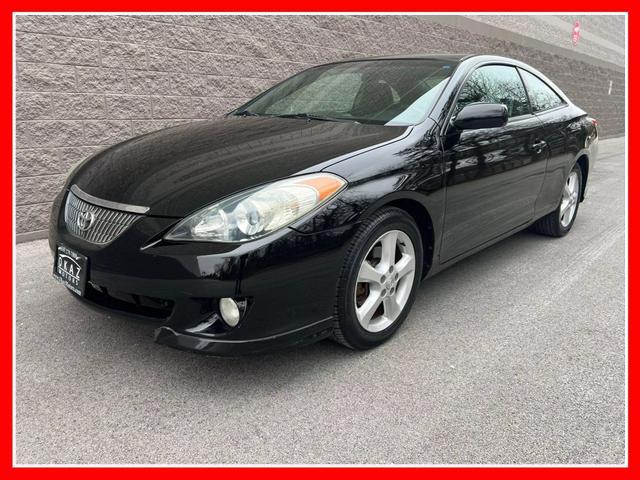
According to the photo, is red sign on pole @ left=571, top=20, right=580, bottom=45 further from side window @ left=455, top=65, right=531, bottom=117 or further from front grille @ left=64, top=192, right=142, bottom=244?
front grille @ left=64, top=192, right=142, bottom=244

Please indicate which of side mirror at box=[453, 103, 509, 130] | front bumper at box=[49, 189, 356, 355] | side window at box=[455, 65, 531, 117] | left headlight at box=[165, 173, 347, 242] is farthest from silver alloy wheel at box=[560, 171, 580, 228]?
left headlight at box=[165, 173, 347, 242]

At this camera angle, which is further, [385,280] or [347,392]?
[385,280]

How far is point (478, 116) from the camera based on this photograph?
3.05 m

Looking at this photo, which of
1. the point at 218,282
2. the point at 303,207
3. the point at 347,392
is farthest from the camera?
the point at 347,392

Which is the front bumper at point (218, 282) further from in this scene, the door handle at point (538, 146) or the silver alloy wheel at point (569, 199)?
the silver alloy wheel at point (569, 199)

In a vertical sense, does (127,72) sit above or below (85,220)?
above

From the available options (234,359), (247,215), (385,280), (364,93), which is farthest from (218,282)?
(364,93)

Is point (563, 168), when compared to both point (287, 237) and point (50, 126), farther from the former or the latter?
point (50, 126)

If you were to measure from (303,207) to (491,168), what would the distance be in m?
1.62

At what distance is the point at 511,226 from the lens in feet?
13.0

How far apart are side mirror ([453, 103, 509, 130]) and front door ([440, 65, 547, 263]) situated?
2.8 inches

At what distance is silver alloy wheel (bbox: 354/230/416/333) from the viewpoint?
8.81ft

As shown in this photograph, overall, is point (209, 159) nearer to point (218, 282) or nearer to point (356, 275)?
point (218, 282)

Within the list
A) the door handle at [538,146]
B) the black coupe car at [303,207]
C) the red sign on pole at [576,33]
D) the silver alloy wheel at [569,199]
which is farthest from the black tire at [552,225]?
the red sign on pole at [576,33]
